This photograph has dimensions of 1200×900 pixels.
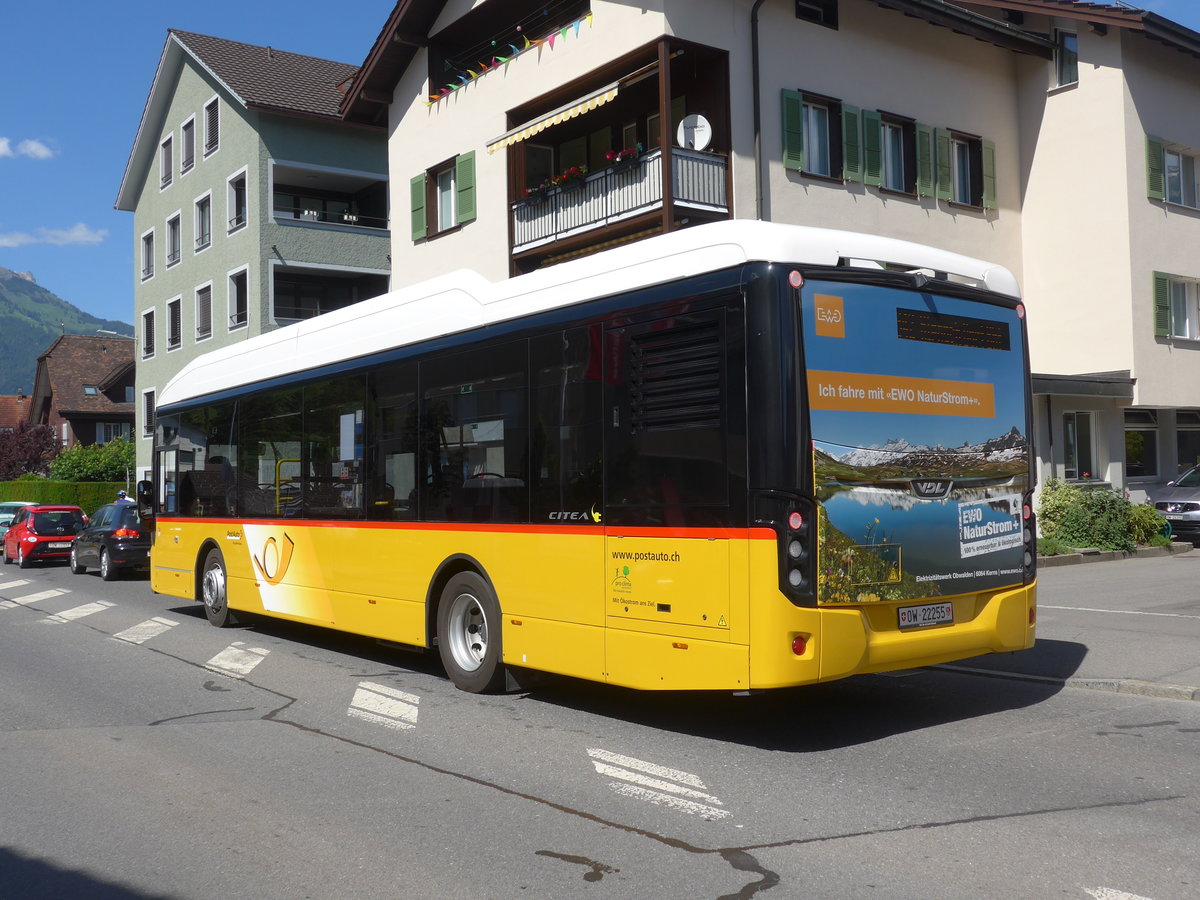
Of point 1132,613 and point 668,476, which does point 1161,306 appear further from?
point 668,476

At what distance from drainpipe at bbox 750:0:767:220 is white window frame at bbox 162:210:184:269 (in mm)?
26745

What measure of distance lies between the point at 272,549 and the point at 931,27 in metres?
17.4

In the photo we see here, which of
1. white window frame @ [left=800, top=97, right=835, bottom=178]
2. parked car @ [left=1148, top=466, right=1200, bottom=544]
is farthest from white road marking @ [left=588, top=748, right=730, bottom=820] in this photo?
parked car @ [left=1148, top=466, right=1200, bottom=544]

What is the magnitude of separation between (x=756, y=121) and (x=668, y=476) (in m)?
14.1

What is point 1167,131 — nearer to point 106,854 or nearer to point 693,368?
point 693,368

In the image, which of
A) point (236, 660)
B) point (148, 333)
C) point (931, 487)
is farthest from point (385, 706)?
point (148, 333)

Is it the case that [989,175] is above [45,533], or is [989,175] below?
above

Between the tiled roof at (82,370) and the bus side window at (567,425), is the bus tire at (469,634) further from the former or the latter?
the tiled roof at (82,370)

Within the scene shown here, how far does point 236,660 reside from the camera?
11.3 meters

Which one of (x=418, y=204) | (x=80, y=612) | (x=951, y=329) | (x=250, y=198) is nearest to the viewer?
(x=951, y=329)

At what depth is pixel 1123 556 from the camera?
20.5 meters

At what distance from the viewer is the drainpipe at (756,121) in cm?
1995

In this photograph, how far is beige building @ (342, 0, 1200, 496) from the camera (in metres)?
20.2

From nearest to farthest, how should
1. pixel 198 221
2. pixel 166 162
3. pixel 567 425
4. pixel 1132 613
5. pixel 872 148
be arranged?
1. pixel 567 425
2. pixel 1132 613
3. pixel 872 148
4. pixel 198 221
5. pixel 166 162
